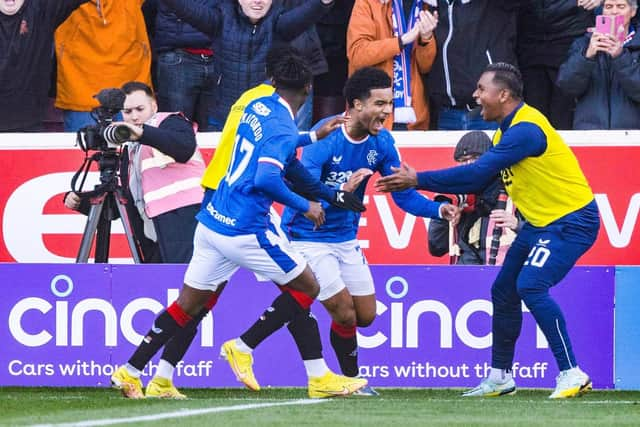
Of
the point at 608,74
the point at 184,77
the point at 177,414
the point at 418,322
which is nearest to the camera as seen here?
the point at 177,414

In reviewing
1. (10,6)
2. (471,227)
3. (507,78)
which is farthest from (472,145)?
(10,6)

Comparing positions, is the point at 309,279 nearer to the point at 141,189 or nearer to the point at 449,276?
the point at 449,276

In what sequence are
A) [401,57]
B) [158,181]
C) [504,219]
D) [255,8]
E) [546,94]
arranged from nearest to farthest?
[504,219], [158,181], [255,8], [401,57], [546,94]

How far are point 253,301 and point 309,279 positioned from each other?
4.65 ft

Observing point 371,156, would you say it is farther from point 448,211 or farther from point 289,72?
point 289,72

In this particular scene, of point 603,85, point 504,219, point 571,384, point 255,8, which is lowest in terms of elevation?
point 571,384

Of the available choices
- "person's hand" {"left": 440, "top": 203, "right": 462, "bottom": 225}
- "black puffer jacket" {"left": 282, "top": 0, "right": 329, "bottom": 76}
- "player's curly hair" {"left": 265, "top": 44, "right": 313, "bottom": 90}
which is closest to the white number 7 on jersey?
"player's curly hair" {"left": 265, "top": 44, "right": 313, "bottom": 90}

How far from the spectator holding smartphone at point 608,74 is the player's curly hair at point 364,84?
2.74 metres

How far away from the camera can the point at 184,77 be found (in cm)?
1170

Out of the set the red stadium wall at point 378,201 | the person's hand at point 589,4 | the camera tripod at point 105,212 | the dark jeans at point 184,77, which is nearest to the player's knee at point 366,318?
the camera tripod at point 105,212

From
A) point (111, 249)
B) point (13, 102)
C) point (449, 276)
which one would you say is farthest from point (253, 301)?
point (13, 102)

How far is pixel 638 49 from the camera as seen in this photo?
36.5ft

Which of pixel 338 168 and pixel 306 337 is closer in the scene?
pixel 306 337

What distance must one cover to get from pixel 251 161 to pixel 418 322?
6.61 ft
